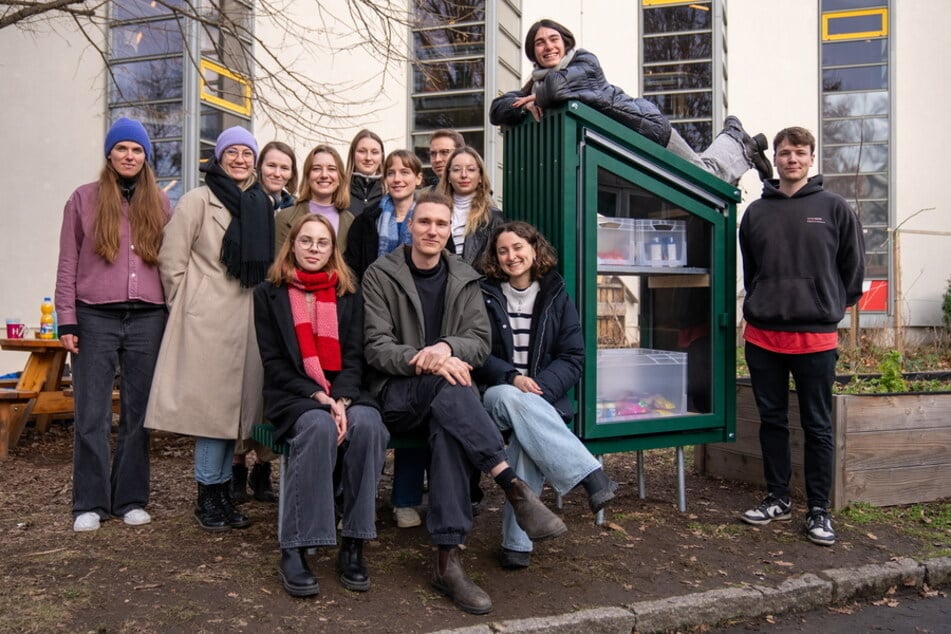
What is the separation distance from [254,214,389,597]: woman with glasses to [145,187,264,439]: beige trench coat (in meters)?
0.52

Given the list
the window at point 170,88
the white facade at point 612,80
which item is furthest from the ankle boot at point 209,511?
the white facade at point 612,80

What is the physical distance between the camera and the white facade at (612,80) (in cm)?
952

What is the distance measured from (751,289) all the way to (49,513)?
12.9 ft

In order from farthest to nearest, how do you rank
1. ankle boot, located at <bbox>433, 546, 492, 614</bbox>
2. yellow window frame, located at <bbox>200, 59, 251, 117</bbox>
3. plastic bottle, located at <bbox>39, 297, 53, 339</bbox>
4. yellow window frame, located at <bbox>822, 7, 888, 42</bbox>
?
yellow window frame, located at <bbox>822, 7, 888, 42</bbox>, yellow window frame, located at <bbox>200, 59, 251, 117</bbox>, plastic bottle, located at <bbox>39, 297, 53, 339</bbox>, ankle boot, located at <bbox>433, 546, 492, 614</bbox>

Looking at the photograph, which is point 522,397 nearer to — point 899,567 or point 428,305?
point 428,305

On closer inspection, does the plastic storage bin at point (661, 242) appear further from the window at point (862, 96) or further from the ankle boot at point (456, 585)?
the window at point (862, 96)

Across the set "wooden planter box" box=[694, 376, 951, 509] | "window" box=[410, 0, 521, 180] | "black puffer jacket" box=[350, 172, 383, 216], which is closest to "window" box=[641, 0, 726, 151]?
"window" box=[410, 0, 521, 180]

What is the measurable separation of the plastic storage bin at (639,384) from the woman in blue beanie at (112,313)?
2.32 metres

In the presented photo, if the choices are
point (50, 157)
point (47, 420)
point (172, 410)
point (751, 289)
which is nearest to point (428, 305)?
point (172, 410)

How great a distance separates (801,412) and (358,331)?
2.35 metres

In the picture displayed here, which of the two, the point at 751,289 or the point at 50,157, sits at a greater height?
the point at 50,157

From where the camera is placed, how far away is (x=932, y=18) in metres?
13.1

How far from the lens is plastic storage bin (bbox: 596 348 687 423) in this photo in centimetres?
446

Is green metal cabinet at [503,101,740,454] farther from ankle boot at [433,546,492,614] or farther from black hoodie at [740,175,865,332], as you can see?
ankle boot at [433,546,492,614]
